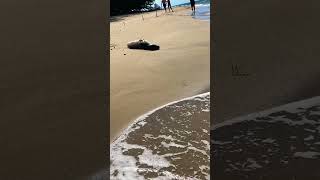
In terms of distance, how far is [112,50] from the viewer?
816 centimetres

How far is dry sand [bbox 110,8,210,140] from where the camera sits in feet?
16.1

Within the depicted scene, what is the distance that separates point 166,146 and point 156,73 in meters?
2.45

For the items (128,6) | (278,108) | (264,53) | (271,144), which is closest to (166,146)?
(271,144)

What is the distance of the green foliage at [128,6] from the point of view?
17569mm

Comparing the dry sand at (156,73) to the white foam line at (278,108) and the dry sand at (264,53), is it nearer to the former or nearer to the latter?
the dry sand at (264,53)

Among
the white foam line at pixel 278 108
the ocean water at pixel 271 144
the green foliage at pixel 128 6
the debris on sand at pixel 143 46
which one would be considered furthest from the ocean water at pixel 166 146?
the green foliage at pixel 128 6

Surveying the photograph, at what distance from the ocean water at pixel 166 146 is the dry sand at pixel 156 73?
0.72 ft

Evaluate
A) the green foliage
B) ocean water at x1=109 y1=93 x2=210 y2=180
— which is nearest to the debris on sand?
ocean water at x1=109 y1=93 x2=210 y2=180

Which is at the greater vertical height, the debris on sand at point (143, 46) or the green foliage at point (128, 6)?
the green foliage at point (128, 6)

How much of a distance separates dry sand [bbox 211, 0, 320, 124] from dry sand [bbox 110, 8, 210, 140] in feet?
2.67

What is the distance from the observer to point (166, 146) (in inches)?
150
